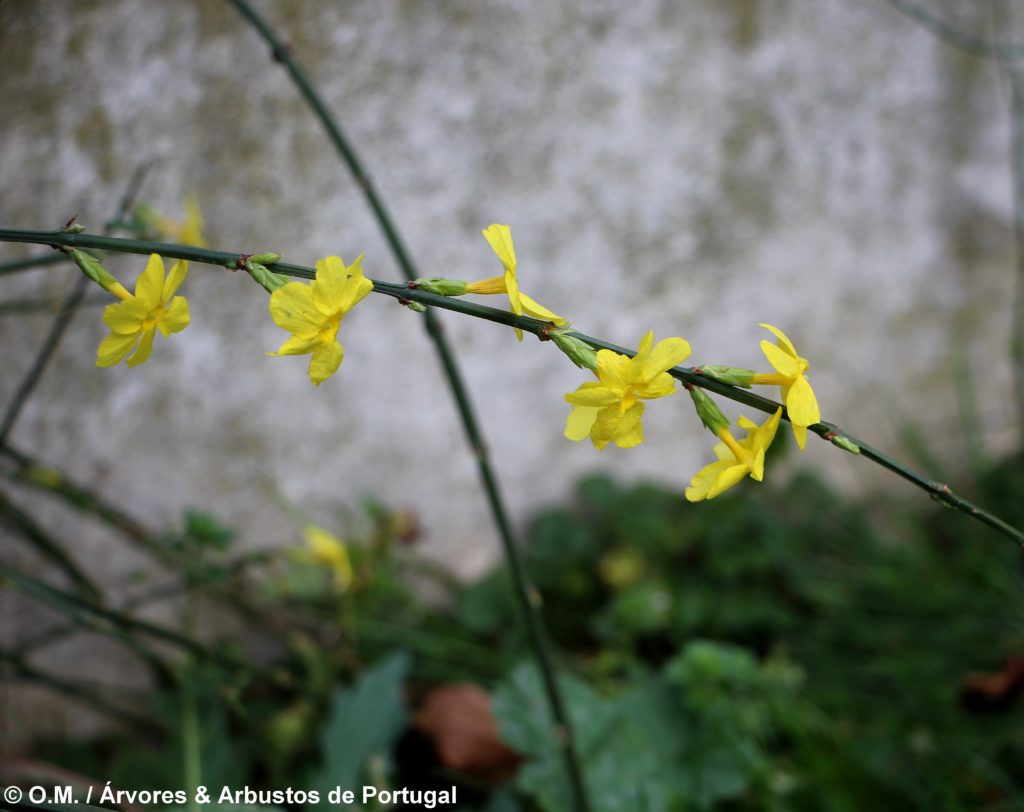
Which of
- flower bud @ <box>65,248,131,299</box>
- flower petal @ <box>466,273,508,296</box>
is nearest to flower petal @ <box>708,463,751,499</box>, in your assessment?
flower petal @ <box>466,273,508,296</box>

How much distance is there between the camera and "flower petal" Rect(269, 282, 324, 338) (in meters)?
0.57

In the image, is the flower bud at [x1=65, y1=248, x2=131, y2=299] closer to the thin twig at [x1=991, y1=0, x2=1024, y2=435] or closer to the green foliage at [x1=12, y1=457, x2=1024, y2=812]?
the green foliage at [x1=12, y1=457, x2=1024, y2=812]

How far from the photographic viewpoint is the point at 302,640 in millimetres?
1554

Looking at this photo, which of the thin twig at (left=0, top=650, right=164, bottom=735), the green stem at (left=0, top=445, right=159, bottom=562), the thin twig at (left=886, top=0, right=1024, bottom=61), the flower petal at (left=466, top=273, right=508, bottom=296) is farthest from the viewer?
the thin twig at (left=886, top=0, right=1024, bottom=61)

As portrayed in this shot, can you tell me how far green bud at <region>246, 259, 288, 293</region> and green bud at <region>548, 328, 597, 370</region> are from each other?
198 millimetres

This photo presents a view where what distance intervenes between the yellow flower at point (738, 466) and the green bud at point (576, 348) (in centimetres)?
11

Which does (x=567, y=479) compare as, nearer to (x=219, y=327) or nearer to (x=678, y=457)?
(x=678, y=457)

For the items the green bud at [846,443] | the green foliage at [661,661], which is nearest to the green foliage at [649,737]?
the green foliage at [661,661]

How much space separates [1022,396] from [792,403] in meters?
1.92

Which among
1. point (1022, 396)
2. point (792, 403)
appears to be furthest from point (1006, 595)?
point (792, 403)

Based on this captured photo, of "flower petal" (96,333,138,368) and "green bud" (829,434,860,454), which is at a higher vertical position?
"flower petal" (96,333,138,368)

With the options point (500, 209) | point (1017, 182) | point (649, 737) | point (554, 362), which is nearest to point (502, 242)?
point (649, 737)

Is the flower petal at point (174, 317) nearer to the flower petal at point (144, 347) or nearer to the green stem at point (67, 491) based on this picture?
the flower petal at point (144, 347)

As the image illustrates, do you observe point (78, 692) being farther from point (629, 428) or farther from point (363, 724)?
point (629, 428)
